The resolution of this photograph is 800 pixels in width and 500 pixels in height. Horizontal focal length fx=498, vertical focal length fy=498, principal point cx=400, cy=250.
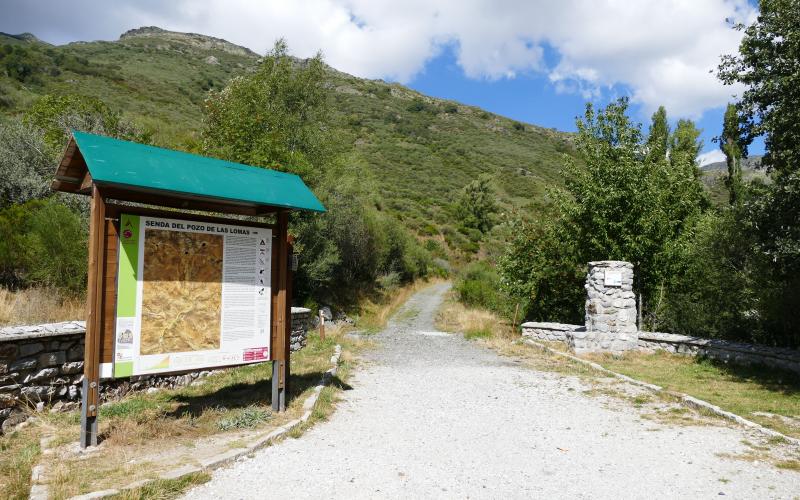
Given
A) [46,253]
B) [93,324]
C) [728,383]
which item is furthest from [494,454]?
[46,253]

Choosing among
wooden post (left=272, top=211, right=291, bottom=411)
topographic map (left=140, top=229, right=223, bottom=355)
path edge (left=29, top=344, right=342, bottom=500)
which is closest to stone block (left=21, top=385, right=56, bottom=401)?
path edge (left=29, top=344, right=342, bottom=500)

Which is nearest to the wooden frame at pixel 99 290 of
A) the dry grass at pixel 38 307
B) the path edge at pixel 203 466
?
the path edge at pixel 203 466

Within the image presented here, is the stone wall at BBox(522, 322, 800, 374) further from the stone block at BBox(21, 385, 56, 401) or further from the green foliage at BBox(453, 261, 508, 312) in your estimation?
the stone block at BBox(21, 385, 56, 401)

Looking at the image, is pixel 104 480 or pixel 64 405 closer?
pixel 104 480

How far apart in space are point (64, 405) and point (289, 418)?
3.31m

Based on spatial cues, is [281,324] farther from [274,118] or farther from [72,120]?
[72,120]

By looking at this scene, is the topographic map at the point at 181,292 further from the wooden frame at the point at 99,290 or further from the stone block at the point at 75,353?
the stone block at the point at 75,353

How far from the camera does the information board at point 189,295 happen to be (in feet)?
18.9

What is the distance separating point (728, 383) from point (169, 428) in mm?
9905

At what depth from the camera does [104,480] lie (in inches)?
176

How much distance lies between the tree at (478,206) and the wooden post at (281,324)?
4566 centimetres

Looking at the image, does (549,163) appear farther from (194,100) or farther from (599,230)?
(599,230)

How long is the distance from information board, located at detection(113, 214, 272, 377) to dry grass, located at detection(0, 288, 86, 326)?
4.68 m

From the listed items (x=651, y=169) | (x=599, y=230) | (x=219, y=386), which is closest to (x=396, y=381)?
(x=219, y=386)
